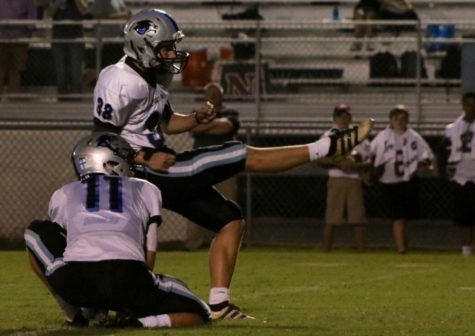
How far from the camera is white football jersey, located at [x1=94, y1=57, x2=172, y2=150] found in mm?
8250

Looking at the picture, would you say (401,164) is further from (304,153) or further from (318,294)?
A: (304,153)

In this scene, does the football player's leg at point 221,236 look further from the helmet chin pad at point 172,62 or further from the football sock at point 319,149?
the helmet chin pad at point 172,62

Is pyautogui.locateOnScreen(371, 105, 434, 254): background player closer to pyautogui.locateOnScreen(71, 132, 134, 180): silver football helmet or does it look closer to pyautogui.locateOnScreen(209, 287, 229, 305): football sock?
pyautogui.locateOnScreen(209, 287, 229, 305): football sock

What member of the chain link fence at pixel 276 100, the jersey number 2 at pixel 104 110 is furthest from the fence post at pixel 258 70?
the jersey number 2 at pixel 104 110

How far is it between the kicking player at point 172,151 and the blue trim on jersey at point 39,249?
0.68 meters

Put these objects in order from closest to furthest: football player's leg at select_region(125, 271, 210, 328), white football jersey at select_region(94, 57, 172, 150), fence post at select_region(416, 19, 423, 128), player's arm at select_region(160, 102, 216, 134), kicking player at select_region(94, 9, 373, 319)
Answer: football player's leg at select_region(125, 271, 210, 328)
kicking player at select_region(94, 9, 373, 319)
white football jersey at select_region(94, 57, 172, 150)
player's arm at select_region(160, 102, 216, 134)
fence post at select_region(416, 19, 423, 128)

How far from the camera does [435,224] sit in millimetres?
17172

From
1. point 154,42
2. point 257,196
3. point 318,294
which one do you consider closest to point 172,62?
point 154,42

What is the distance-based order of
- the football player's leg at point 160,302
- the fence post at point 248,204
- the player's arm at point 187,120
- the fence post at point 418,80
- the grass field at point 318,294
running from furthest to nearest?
the fence post at point 418,80 → the fence post at point 248,204 → the player's arm at point 187,120 → the grass field at point 318,294 → the football player's leg at point 160,302

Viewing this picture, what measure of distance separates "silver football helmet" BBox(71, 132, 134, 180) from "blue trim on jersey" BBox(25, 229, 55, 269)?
0.44 metres

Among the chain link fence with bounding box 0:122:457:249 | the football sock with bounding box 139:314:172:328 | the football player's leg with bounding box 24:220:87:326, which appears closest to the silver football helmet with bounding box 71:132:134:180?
the football player's leg with bounding box 24:220:87:326

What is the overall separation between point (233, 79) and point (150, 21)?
29.6ft

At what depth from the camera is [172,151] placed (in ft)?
27.0

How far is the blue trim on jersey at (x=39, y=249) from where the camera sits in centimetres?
772
